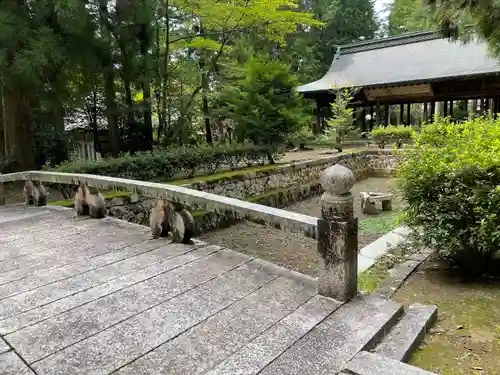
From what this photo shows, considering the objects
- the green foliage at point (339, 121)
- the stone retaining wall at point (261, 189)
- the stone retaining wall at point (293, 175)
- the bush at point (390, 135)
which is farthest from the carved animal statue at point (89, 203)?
the bush at point (390, 135)

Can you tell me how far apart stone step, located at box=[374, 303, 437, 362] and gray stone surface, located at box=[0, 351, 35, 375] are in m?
1.48

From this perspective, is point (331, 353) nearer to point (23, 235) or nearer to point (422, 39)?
point (23, 235)

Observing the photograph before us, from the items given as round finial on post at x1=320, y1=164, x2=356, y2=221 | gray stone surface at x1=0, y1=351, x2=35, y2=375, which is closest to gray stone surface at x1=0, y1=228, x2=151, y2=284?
gray stone surface at x1=0, y1=351, x2=35, y2=375

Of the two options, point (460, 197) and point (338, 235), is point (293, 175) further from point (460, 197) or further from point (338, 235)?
point (338, 235)

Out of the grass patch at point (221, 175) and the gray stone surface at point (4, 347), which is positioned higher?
the grass patch at point (221, 175)

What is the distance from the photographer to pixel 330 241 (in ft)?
A: 6.70

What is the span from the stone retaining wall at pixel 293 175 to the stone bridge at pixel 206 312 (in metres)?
4.16

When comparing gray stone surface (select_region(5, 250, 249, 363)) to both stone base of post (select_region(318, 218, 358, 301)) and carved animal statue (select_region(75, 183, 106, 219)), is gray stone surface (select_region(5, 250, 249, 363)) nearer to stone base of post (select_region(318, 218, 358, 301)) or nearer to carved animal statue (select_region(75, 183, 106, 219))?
stone base of post (select_region(318, 218, 358, 301))

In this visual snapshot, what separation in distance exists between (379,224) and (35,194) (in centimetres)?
555

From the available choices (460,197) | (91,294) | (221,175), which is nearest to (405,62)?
(221,175)

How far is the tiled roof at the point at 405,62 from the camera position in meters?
14.4

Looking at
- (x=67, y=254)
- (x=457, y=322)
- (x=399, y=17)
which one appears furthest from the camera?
(x=399, y=17)

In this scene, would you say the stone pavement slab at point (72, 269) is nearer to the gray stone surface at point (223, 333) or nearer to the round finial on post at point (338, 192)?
the gray stone surface at point (223, 333)

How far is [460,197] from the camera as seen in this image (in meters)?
3.30
